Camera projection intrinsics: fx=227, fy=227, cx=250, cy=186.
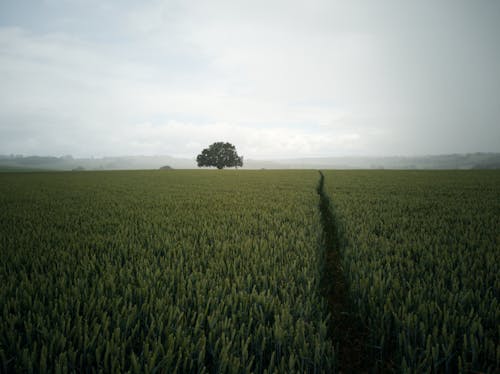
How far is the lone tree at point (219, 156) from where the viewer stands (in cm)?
7344

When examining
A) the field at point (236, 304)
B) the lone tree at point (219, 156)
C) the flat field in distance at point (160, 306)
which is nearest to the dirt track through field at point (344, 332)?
the field at point (236, 304)

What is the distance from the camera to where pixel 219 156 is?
7400 centimetres

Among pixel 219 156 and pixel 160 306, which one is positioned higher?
pixel 219 156

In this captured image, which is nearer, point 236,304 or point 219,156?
point 236,304

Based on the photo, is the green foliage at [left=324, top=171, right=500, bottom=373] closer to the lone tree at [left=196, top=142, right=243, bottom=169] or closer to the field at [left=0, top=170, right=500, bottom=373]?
the field at [left=0, top=170, right=500, bottom=373]

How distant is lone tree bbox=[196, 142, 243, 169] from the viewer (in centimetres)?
7344

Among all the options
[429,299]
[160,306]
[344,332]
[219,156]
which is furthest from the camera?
[219,156]

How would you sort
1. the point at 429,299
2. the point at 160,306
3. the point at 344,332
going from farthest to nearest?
the point at 344,332 < the point at 429,299 < the point at 160,306

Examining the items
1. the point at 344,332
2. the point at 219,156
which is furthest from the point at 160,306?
the point at 219,156

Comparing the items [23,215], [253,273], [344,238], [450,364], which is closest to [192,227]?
[253,273]

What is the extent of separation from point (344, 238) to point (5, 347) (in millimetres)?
4444

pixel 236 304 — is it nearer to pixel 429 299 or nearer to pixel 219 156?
pixel 429 299

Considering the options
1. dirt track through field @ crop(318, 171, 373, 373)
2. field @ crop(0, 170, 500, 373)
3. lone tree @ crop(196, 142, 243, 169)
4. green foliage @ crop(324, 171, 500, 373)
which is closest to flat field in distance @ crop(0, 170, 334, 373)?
field @ crop(0, 170, 500, 373)

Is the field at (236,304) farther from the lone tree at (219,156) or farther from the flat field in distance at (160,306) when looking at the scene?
the lone tree at (219,156)
